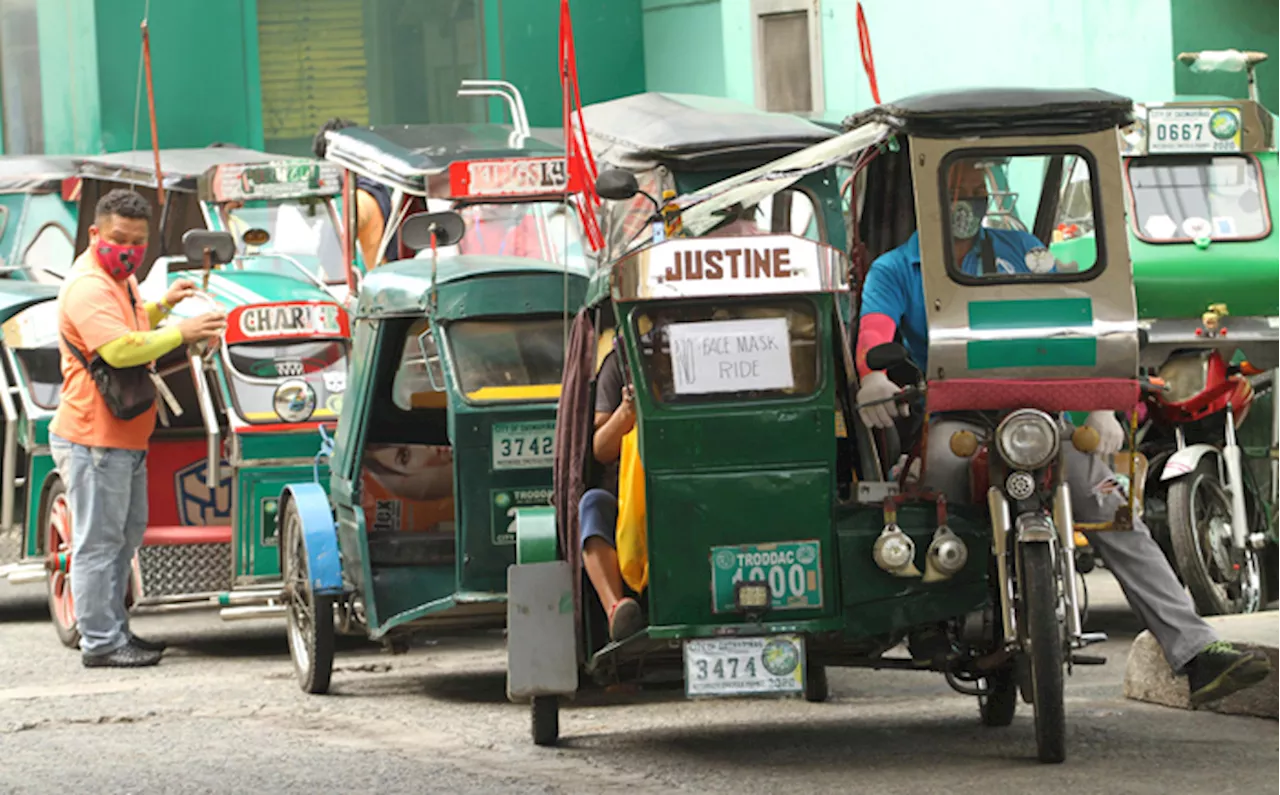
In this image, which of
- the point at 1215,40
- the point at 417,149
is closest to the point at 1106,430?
the point at 417,149

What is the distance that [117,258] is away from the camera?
37.5ft

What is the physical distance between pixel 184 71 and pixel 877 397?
19027 millimetres

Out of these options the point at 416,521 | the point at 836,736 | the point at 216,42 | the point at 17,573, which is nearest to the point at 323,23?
the point at 216,42

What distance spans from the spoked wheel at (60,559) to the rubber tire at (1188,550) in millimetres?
5547

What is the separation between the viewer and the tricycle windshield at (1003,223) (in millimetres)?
7594

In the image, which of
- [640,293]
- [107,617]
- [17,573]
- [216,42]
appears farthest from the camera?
[216,42]

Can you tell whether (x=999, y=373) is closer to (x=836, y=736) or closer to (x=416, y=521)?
(x=836, y=736)

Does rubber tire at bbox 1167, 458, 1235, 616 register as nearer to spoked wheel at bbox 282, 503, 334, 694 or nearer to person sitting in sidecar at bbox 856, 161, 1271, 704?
person sitting in sidecar at bbox 856, 161, 1271, 704

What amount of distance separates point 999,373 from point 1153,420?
14.4ft

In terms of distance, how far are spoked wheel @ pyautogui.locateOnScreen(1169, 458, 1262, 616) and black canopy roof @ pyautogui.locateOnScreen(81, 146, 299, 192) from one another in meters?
7.91

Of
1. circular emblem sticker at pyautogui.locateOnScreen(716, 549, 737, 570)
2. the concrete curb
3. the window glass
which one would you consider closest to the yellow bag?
circular emblem sticker at pyautogui.locateOnScreen(716, 549, 737, 570)

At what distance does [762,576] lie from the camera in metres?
7.38

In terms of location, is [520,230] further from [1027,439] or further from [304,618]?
[1027,439]

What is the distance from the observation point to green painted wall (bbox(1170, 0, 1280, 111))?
59.0 feet
